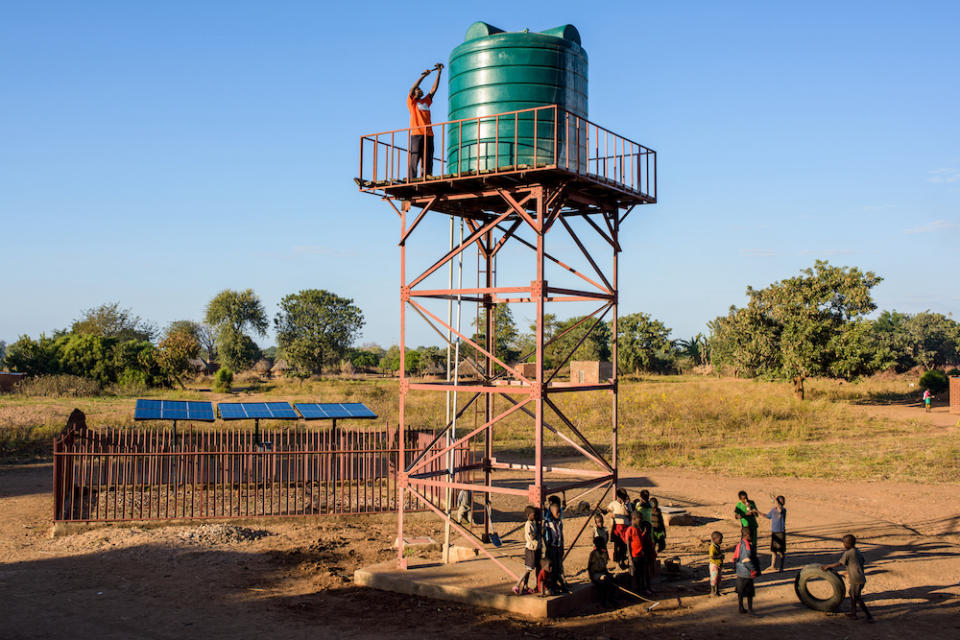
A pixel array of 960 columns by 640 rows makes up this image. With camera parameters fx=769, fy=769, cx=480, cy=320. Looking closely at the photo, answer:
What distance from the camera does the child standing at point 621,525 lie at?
14.0 meters

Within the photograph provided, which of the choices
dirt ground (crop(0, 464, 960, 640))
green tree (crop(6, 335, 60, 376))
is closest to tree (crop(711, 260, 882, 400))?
dirt ground (crop(0, 464, 960, 640))

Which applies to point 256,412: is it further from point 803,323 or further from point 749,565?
point 803,323

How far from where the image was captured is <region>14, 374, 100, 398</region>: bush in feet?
157

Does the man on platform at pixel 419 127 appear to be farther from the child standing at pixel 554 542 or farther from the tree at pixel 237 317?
the tree at pixel 237 317

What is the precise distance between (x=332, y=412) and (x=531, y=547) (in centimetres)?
1336

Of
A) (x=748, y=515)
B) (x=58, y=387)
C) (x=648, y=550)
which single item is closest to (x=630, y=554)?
(x=648, y=550)

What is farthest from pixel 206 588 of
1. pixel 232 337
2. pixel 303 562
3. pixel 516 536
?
pixel 232 337

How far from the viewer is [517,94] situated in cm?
1377

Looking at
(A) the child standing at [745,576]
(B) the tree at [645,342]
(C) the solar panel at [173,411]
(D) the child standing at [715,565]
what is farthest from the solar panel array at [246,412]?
(B) the tree at [645,342]

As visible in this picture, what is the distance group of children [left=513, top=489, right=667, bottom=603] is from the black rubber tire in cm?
245

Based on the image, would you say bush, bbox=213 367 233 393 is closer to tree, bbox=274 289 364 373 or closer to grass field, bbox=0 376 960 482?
grass field, bbox=0 376 960 482

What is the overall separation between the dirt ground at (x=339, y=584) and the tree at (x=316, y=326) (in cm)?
6508

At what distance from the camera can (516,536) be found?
17.3 m

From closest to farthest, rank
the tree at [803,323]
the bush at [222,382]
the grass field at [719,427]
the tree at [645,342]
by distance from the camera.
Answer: the grass field at [719,427], the tree at [803,323], the bush at [222,382], the tree at [645,342]
